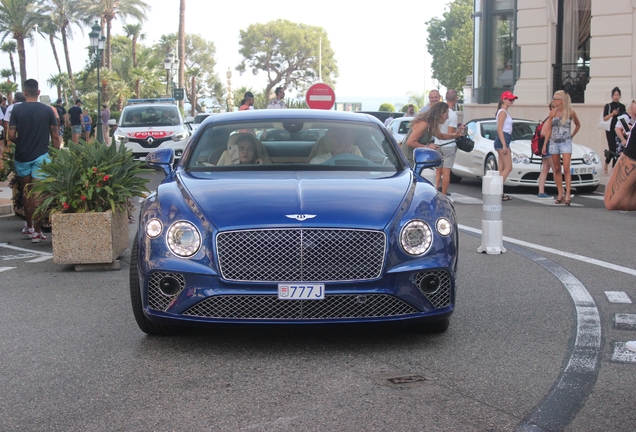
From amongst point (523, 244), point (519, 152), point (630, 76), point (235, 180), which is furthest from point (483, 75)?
point (235, 180)

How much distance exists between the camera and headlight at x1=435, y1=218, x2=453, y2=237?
5.76 m

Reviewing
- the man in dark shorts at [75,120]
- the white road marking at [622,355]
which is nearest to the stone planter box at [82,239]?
the white road marking at [622,355]

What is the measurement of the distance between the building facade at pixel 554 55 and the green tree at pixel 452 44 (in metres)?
62.9

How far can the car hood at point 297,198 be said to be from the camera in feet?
18.1

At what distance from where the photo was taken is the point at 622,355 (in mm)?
5543

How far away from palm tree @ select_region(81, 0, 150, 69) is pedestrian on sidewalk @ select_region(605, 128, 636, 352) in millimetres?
65444

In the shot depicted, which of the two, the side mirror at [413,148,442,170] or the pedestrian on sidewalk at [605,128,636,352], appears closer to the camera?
the pedestrian on sidewalk at [605,128,636,352]

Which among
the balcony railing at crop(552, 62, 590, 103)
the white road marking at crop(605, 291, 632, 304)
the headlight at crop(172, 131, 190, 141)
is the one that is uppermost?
the balcony railing at crop(552, 62, 590, 103)

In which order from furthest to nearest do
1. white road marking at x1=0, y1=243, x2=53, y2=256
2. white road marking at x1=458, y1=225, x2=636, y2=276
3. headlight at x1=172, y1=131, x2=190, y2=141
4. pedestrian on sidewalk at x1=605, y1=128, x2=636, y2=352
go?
headlight at x1=172, y1=131, x2=190, y2=141 < white road marking at x1=0, y1=243, x2=53, y2=256 < white road marking at x1=458, y1=225, x2=636, y2=276 < pedestrian on sidewalk at x1=605, y1=128, x2=636, y2=352

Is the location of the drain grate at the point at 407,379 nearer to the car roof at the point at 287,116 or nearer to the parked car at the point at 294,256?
the parked car at the point at 294,256

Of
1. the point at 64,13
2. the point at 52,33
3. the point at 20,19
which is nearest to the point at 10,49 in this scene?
→ the point at 52,33

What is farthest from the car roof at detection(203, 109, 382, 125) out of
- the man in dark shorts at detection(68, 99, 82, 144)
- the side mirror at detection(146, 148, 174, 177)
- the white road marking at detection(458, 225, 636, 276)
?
the man in dark shorts at detection(68, 99, 82, 144)

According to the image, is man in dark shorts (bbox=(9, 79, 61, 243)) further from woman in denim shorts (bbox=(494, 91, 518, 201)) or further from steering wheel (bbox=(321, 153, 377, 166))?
woman in denim shorts (bbox=(494, 91, 518, 201))

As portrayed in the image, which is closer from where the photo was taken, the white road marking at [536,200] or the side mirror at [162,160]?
the side mirror at [162,160]
